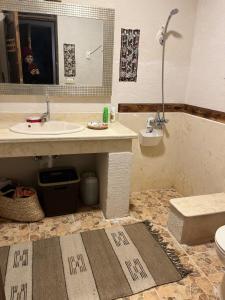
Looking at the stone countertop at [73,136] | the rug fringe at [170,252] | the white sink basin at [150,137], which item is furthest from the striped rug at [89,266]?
the white sink basin at [150,137]

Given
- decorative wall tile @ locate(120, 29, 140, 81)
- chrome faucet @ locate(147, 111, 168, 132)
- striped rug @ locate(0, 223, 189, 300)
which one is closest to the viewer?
striped rug @ locate(0, 223, 189, 300)

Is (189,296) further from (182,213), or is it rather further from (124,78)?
(124,78)

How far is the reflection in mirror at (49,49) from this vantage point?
1911 millimetres

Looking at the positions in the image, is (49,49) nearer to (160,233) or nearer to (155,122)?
(155,122)

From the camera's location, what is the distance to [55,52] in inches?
79.3

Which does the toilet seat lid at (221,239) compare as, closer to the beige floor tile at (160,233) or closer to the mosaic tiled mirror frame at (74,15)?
the beige floor tile at (160,233)

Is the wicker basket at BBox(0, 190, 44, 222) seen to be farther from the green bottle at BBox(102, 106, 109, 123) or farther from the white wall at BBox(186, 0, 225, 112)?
the white wall at BBox(186, 0, 225, 112)

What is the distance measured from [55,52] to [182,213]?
166 cm

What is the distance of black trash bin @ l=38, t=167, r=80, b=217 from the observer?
2.06 metres

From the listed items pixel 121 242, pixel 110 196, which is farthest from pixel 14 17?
pixel 121 242

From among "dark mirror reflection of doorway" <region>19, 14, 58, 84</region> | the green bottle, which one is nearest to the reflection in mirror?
"dark mirror reflection of doorway" <region>19, 14, 58, 84</region>

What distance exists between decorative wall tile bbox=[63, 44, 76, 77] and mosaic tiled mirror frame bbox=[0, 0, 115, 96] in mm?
120

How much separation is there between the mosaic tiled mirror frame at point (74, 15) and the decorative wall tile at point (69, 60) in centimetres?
12

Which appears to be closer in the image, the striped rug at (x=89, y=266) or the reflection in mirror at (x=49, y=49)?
the striped rug at (x=89, y=266)
